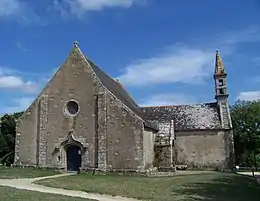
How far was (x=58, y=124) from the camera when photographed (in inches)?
1187

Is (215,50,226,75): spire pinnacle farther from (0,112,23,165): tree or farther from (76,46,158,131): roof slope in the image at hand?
(0,112,23,165): tree

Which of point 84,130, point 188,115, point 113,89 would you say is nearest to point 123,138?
point 84,130

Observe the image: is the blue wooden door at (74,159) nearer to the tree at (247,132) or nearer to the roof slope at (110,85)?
the roof slope at (110,85)

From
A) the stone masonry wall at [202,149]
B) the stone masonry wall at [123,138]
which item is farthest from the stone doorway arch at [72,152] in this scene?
the stone masonry wall at [202,149]

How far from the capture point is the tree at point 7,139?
149 feet

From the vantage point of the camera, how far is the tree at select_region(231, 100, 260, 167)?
4791 centimetres

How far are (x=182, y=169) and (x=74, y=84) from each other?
47.6 feet

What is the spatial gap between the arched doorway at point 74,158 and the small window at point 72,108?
9.38ft

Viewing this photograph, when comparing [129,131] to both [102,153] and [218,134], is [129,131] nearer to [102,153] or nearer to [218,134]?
[102,153]

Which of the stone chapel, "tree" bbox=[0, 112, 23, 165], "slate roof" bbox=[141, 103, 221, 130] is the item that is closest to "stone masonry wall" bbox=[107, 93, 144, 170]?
the stone chapel

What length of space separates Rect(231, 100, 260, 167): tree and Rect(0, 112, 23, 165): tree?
3086 centimetres

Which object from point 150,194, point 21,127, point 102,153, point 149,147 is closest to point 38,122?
point 21,127

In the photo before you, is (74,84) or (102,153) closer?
(102,153)

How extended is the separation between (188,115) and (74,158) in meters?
15.2
